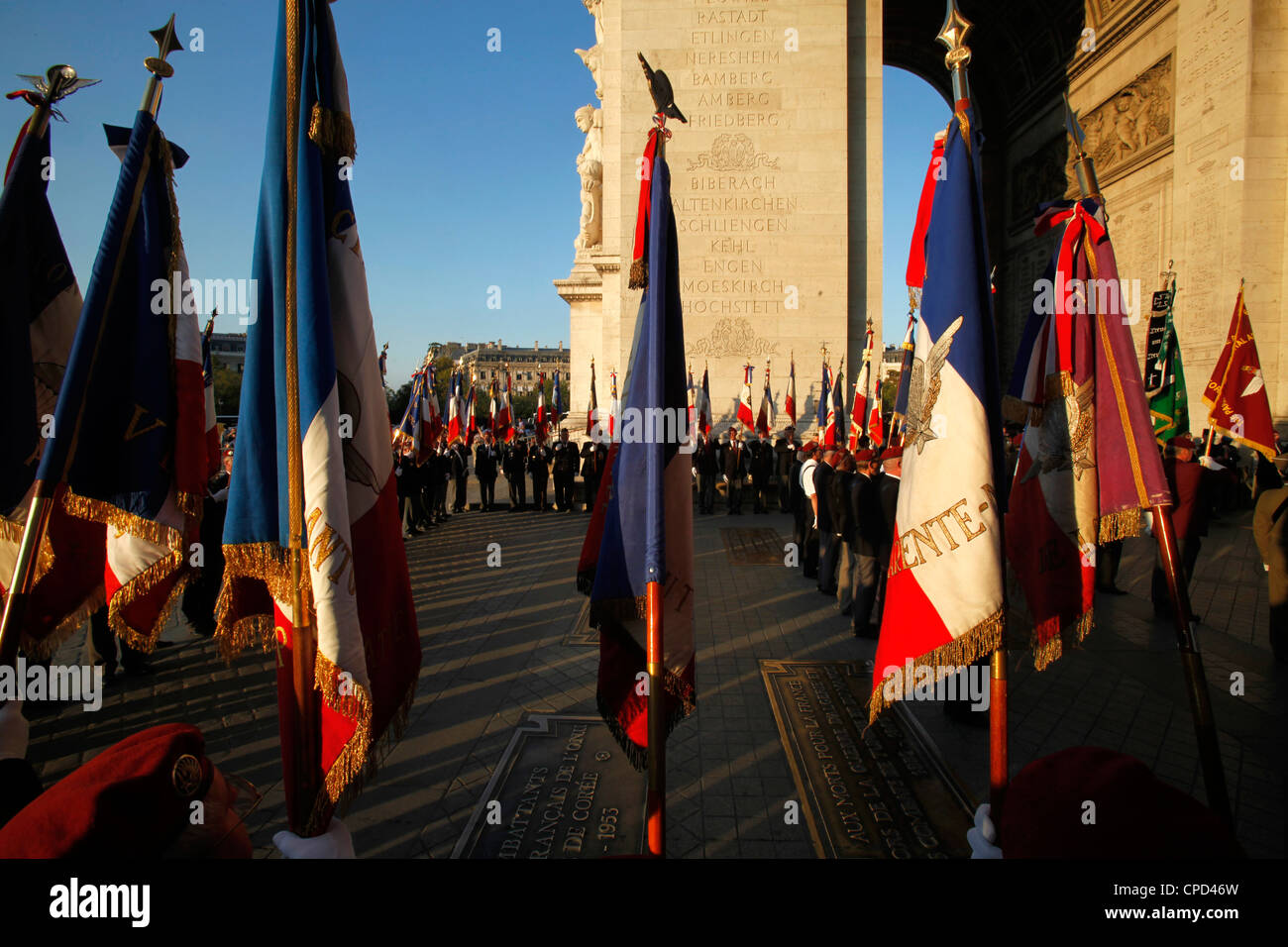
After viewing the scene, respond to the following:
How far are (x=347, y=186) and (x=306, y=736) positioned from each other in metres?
2.13

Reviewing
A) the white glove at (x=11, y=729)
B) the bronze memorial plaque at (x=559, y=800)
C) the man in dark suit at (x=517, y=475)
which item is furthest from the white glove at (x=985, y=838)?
the man in dark suit at (x=517, y=475)

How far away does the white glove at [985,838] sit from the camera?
2404 mm

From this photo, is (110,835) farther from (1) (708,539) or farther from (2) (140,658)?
(1) (708,539)

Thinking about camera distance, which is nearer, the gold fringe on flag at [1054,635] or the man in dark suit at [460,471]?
the gold fringe on flag at [1054,635]

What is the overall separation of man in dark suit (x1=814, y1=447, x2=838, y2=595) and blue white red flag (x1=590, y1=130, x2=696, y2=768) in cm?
559

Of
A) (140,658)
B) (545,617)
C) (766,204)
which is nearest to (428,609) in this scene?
(545,617)

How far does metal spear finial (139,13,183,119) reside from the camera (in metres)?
2.56

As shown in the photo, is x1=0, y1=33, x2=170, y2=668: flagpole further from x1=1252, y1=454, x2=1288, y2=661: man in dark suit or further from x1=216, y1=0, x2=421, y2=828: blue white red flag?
x1=1252, y1=454, x2=1288, y2=661: man in dark suit

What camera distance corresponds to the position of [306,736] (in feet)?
7.31

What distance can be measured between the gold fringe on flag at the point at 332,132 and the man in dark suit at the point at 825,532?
680cm

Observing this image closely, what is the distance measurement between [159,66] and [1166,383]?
11199 mm

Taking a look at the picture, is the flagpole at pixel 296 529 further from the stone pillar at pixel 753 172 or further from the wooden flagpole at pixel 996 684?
the stone pillar at pixel 753 172

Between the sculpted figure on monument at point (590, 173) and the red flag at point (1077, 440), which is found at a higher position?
the sculpted figure on monument at point (590, 173)

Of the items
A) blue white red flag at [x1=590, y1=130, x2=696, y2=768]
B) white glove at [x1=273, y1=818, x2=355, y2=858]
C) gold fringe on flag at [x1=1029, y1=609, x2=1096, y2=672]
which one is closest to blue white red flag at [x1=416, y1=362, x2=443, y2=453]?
blue white red flag at [x1=590, y1=130, x2=696, y2=768]
